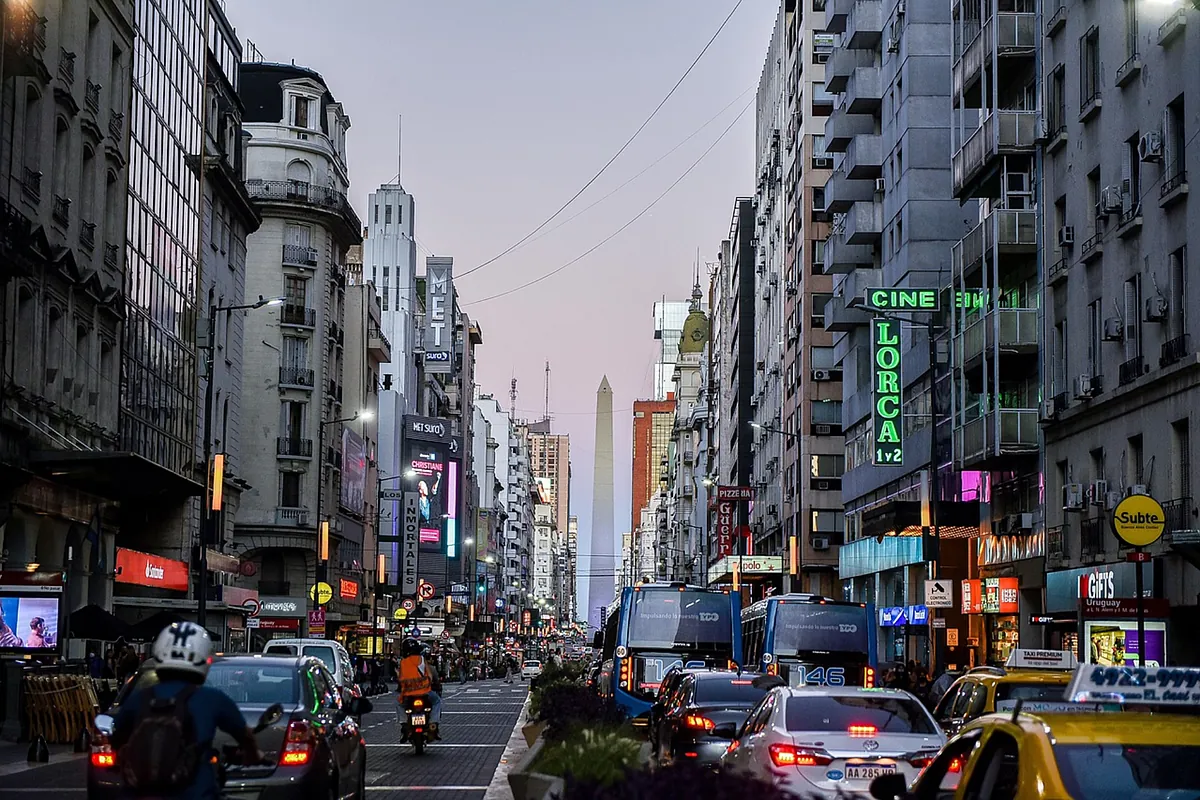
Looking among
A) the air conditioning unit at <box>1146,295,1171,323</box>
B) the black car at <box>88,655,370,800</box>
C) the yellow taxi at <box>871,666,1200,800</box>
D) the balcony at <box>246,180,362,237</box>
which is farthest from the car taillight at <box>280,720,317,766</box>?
the balcony at <box>246,180,362,237</box>

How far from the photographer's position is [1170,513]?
32438mm

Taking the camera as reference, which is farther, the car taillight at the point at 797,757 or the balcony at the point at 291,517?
the balcony at the point at 291,517

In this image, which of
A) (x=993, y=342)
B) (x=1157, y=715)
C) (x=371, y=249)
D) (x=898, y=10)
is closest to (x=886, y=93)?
(x=898, y=10)

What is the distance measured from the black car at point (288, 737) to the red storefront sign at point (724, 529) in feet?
312

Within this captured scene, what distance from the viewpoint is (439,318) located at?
14925 centimetres

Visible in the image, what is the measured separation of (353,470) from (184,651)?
90034mm

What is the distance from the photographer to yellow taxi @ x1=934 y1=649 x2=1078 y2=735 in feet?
57.3

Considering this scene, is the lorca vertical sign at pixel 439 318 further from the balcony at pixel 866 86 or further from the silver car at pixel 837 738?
the silver car at pixel 837 738

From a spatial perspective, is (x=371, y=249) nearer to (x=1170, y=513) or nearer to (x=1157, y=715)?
(x=1170, y=513)

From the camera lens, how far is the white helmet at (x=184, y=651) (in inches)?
384

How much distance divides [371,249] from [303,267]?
152ft

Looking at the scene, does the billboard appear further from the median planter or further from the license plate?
the license plate

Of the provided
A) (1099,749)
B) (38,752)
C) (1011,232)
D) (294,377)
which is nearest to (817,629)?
(1011,232)

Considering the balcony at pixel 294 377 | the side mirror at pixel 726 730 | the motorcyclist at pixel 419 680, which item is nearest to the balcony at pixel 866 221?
the balcony at pixel 294 377
